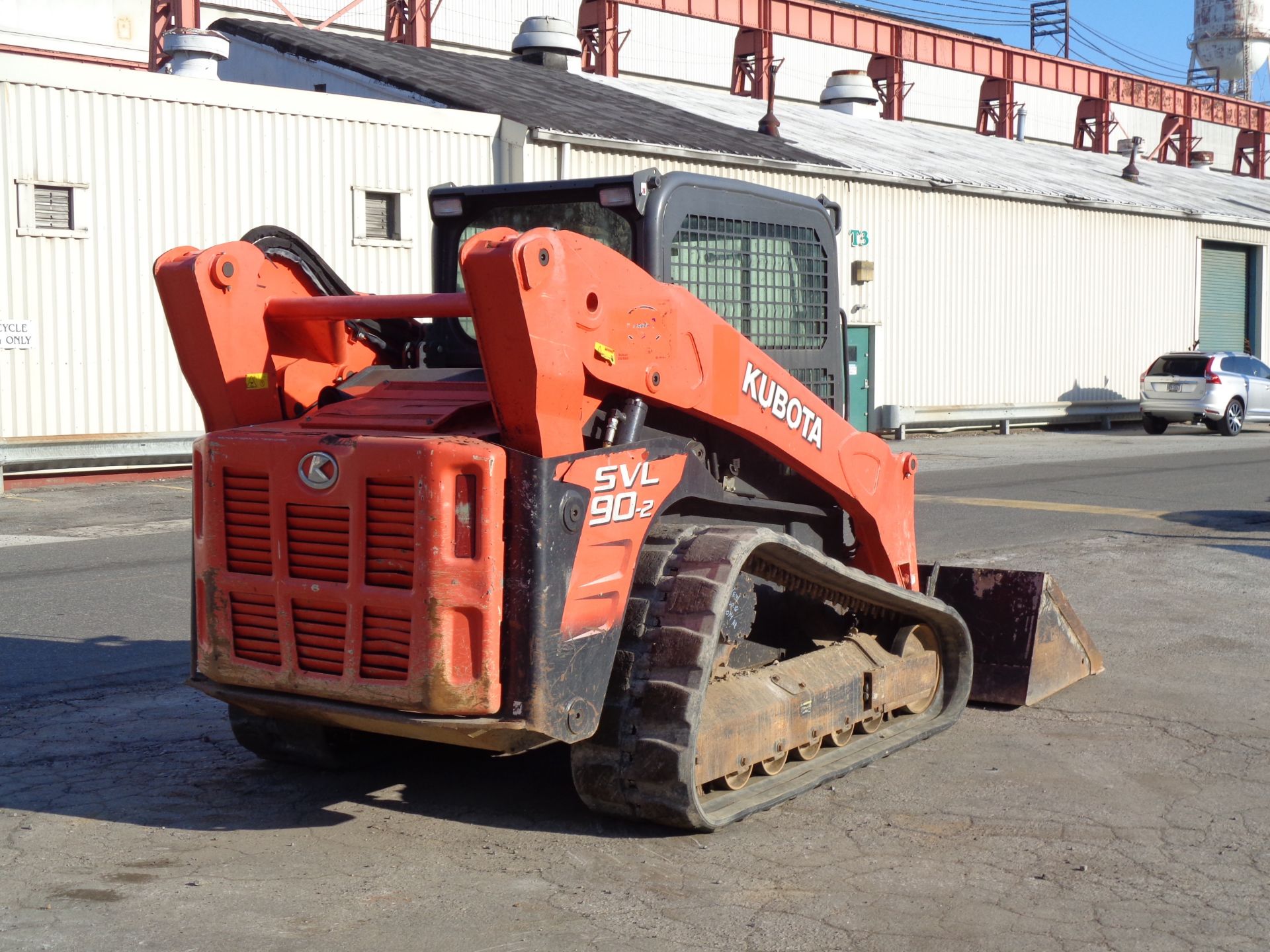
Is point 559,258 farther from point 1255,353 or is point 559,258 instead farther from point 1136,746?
point 1255,353

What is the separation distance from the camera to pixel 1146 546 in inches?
507

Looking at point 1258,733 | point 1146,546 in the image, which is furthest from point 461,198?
point 1146,546

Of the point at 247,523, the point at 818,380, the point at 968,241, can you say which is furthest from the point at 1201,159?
the point at 247,523

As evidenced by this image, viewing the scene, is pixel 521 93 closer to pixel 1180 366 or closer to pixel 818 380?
pixel 1180 366

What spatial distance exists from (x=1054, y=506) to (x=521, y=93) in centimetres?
1268

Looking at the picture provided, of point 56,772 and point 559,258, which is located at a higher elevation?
point 559,258

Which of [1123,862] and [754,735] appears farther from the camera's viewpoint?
[754,735]

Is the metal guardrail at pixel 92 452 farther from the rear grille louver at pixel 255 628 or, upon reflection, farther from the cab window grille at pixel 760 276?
the rear grille louver at pixel 255 628

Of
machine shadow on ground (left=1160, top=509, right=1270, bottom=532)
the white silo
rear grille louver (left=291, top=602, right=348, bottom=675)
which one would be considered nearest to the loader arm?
rear grille louver (left=291, top=602, right=348, bottom=675)

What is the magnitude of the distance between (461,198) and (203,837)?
2.74 m

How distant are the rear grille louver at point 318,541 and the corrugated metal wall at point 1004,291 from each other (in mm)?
18631

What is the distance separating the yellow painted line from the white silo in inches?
2282

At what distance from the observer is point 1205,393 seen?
95.1 feet

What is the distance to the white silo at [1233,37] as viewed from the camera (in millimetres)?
66062
